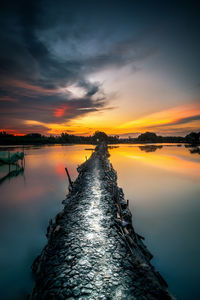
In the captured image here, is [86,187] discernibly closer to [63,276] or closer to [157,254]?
[157,254]

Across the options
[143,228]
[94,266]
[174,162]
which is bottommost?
[143,228]

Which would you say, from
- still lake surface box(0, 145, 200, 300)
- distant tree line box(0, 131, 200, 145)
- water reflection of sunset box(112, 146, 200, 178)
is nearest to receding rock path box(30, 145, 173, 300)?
still lake surface box(0, 145, 200, 300)

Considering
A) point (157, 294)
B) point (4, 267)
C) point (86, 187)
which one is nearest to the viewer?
point (157, 294)

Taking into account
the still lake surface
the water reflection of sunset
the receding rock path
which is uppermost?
the receding rock path

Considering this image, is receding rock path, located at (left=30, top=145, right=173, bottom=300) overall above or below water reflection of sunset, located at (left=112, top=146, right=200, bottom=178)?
above

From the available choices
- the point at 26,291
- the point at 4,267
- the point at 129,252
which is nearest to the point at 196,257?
the point at 129,252

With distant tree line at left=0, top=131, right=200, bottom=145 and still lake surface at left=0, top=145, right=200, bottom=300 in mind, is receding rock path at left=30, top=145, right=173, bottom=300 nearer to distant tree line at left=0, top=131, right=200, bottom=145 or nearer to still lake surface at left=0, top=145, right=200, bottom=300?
still lake surface at left=0, top=145, right=200, bottom=300

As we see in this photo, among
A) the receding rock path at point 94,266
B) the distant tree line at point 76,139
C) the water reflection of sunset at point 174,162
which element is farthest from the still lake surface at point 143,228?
the distant tree line at point 76,139

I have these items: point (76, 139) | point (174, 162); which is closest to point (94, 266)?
point (174, 162)

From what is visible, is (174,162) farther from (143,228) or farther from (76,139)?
(76,139)

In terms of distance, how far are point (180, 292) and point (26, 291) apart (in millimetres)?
4552

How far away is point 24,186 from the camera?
44.4ft

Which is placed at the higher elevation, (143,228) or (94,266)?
(94,266)

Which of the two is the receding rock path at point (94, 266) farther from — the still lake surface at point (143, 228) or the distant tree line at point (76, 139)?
the distant tree line at point (76, 139)
